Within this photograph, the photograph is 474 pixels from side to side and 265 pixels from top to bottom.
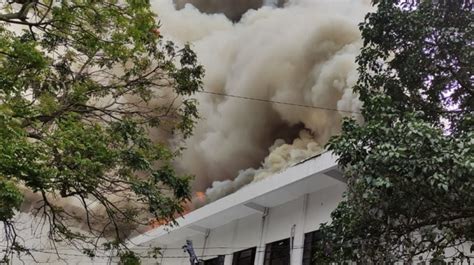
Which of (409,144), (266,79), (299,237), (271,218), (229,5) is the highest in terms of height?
(229,5)

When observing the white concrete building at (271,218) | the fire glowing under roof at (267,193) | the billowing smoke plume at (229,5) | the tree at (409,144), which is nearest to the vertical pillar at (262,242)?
the white concrete building at (271,218)

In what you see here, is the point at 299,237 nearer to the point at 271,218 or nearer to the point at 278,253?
the point at 278,253

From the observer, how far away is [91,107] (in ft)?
26.8

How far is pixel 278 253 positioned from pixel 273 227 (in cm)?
60

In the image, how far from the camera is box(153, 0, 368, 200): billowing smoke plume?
13484 millimetres

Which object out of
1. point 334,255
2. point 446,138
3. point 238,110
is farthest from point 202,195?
point 446,138

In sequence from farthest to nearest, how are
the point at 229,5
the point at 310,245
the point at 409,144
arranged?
the point at 229,5 < the point at 310,245 < the point at 409,144

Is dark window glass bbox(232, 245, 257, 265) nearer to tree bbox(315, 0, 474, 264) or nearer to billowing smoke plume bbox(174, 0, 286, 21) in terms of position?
tree bbox(315, 0, 474, 264)

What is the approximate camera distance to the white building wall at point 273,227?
29.9 ft

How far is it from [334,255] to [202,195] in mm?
11686

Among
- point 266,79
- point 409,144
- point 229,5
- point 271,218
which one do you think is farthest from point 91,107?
point 229,5

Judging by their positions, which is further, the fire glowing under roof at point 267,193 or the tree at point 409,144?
the fire glowing under roof at point 267,193

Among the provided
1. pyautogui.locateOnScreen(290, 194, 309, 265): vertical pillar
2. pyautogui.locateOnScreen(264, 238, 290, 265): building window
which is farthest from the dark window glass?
pyautogui.locateOnScreen(290, 194, 309, 265): vertical pillar

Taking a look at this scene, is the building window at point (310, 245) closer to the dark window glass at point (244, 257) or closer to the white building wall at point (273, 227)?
the white building wall at point (273, 227)
